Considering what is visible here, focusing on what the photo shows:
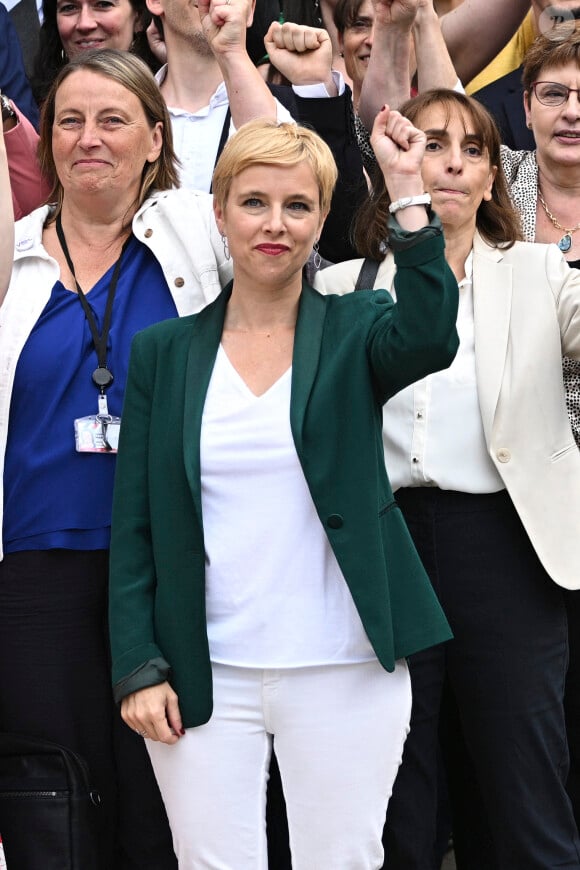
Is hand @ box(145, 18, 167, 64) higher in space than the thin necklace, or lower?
higher

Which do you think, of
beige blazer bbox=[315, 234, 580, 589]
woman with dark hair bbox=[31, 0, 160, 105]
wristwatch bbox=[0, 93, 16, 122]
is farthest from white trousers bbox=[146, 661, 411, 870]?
woman with dark hair bbox=[31, 0, 160, 105]

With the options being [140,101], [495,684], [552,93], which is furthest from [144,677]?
[552,93]

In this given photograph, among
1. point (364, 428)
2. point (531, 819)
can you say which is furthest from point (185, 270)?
point (531, 819)

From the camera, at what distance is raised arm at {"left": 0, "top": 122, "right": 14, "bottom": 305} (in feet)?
9.45

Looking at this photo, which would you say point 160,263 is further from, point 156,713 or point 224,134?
point 156,713

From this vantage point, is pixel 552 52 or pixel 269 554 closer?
pixel 269 554

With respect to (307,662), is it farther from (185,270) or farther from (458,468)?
(185,270)

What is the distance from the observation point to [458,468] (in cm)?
297

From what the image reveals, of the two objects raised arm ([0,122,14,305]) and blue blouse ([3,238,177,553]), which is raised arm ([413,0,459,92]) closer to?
blue blouse ([3,238,177,553])

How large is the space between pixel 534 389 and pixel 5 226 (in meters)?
1.27

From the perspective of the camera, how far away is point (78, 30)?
13.9ft

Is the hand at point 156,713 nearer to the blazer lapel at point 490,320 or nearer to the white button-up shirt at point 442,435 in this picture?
the white button-up shirt at point 442,435

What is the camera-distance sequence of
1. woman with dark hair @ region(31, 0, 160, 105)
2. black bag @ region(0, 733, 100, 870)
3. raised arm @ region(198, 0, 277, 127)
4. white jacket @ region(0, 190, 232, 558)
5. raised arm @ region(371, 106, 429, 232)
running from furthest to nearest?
woman with dark hair @ region(31, 0, 160, 105) < raised arm @ region(198, 0, 277, 127) < white jacket @ region(0, 190, 232, 558) < black bag @ region(0, 733, 100, 870) < raised arm @ region(371, 106, 429, 232)

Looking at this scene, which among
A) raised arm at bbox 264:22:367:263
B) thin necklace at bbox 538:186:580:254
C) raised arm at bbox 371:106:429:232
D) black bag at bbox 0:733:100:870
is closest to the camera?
raised arm at bbox 371:106:429:232
